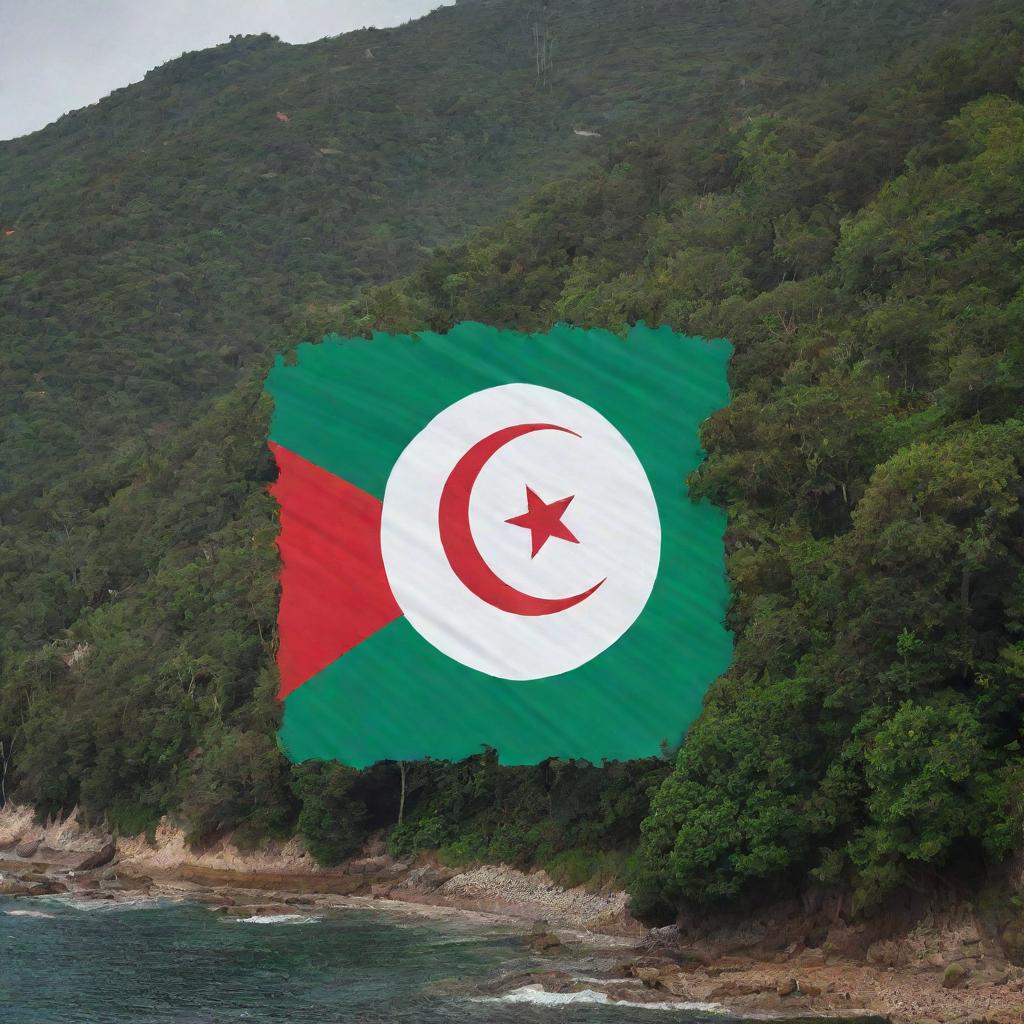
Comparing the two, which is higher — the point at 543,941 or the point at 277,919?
the point at 543,941

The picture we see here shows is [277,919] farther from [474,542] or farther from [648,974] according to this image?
[474,542]

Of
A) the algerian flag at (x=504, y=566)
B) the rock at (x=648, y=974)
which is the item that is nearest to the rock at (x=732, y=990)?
the rock at (x=648, y=974)

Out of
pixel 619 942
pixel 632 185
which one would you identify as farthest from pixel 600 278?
pixel 619 942

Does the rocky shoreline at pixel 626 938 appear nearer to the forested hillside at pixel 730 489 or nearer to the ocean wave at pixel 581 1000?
the ocean wave at pixel 581 1000

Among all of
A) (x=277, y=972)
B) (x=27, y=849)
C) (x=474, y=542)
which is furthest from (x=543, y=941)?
(x=27, y=849)

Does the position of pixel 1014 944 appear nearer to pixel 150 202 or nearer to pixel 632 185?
pixel 632 185

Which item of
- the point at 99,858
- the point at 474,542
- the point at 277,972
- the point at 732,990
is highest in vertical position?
the point at 474,542
